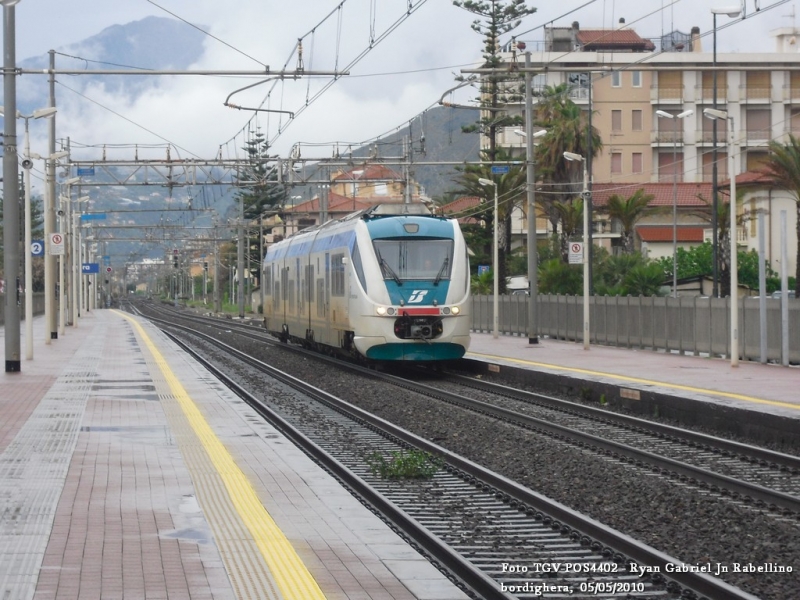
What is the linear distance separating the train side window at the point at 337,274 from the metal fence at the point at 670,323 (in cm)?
861

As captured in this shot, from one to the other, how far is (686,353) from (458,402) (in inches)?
469

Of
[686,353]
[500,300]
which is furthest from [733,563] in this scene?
[500,300]

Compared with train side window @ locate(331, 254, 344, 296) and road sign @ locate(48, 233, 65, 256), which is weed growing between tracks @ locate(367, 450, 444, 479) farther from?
road sign @ locate(48, 233, 65, 256)

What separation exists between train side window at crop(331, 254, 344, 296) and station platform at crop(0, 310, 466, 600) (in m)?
9.60

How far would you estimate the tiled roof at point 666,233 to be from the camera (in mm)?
81062

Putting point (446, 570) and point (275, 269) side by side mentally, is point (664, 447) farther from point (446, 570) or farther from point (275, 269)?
point (275, 269)

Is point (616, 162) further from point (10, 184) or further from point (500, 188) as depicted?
point (10, 184)

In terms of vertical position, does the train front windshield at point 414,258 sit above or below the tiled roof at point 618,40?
below

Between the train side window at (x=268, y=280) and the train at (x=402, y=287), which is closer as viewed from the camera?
the train at (x=402, y=287)

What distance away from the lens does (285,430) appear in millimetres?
15945

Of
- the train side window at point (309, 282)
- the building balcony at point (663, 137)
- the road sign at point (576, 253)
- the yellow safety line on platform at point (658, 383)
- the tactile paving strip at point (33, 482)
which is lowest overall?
the tactile paving strip at point (33, 482)

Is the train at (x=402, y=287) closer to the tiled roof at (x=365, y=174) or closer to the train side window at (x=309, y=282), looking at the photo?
the train side window at (x=309, y=282)

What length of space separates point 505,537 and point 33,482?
4.27 m

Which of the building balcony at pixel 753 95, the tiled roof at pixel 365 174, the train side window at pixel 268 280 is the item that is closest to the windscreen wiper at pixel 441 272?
the train side window at pixel 268 280
